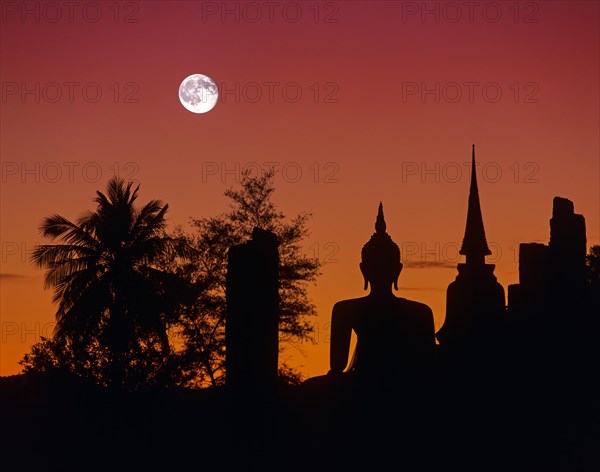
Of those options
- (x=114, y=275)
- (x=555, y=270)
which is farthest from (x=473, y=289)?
(x=114, y=275)

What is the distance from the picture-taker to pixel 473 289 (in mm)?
21797

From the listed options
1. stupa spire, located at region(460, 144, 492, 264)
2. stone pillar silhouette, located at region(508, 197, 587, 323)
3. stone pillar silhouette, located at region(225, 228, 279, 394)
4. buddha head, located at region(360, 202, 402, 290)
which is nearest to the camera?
buddha head, located at region(360, 202, 402, 290)

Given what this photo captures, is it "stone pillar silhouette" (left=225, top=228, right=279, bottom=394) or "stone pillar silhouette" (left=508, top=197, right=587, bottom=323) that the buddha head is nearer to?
"stone pillar silhouette" (left=225, top=228, right=279, bottom=394)

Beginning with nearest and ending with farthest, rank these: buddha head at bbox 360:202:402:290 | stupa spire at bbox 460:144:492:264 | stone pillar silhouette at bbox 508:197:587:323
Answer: buddha head at bbox 360:202:402:290
stone pillar silhouette at bbox 508:197:587:323
stupa spire at bbox 460:144:492:264

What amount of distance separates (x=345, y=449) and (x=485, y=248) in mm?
11118

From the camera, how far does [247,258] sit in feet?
41.1

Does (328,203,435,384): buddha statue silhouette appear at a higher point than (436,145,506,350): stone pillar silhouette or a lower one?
lower

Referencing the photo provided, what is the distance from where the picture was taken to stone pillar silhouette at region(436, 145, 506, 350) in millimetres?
21297

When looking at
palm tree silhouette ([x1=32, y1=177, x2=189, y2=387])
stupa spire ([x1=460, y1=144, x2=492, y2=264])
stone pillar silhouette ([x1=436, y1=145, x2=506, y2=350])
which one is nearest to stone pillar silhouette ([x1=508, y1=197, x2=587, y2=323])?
stone pillar silhouette ([x1=436, y1=145, x2=506, y2=350])

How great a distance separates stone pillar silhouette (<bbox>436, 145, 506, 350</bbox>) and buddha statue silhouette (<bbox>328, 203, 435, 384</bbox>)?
9.39m

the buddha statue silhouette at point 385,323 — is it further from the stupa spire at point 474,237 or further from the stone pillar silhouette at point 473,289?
the stupa spire at point 474,237

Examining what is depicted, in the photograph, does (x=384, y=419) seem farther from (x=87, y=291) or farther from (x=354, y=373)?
(x=87, y=291)

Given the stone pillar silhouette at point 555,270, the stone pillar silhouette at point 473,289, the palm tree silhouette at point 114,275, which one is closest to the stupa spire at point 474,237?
the stone pillar silhouette at point 473,289

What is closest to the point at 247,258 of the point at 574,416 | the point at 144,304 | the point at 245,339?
the point at 245,339
